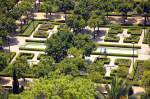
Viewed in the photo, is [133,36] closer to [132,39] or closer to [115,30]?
[132,39]

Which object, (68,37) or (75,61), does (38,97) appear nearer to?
(75,61)

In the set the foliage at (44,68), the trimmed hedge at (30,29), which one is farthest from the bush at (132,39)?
the foliage at (44,68)

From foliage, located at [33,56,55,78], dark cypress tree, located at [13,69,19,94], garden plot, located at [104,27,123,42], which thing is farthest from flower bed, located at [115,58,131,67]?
dark cypress tree, located at [13,69,19,94]

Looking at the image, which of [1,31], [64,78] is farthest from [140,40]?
[64,78]

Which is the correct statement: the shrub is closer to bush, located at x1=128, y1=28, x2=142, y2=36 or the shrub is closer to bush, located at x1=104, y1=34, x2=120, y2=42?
bush, located at x1=104, y1=34, x2=120, y2=42

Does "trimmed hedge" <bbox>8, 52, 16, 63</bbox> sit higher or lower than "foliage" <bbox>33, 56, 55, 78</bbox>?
lower

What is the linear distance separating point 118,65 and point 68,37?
8.61m

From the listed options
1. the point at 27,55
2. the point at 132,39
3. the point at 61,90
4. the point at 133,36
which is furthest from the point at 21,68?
the point at 133,36

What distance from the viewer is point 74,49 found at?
66562 mm

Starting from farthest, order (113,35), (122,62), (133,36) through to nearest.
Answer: (113,35), (133,36), (122,62)

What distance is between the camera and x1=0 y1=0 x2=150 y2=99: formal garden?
169 feet

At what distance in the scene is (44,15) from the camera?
89750 millimetres

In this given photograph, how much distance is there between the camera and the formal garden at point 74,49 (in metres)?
51.5

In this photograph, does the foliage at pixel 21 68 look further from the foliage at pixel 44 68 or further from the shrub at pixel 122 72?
the shrub at pixel 122 72
